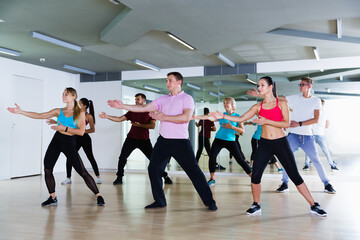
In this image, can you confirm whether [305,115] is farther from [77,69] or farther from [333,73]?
[77,69]

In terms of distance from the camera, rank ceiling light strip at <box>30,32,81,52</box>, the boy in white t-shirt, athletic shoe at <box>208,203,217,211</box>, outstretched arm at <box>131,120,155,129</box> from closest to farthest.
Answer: athletic shoe at <box>208,203,217,211</box> < the boy in white t-shirt < ceiling light strip at <box>30,32,81,52</box> < outstretched arm at <box>131,120,155,129</box>

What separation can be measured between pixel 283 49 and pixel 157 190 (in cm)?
410

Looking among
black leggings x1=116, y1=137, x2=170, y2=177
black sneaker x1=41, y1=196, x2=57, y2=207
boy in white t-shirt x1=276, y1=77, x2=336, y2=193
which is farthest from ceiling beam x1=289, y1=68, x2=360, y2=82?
black sneaker x1=41, y1=196, x2=57, y2=207

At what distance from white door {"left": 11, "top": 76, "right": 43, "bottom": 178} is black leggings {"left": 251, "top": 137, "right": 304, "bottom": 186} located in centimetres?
606

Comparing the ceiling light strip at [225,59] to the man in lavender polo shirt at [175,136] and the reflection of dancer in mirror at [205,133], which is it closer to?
the reflection of dancer in mirror at [205,133]

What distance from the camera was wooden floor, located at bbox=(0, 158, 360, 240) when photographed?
342 centimetres

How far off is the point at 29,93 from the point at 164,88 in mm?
3210

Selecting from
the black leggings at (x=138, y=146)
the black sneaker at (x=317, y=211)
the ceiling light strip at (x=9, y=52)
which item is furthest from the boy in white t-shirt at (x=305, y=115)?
the ceiling light strip at (x=9, y=52)

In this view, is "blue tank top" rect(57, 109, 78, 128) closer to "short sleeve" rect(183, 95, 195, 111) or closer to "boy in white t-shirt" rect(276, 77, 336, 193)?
"short sleeve" rect(183, 95, 195, 111)

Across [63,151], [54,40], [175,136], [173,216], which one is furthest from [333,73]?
[63,151]

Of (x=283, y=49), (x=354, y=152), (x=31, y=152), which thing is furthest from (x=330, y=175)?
(x=31, y=152)

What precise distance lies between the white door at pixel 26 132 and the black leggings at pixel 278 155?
19.9ft

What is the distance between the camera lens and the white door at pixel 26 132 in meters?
8.19

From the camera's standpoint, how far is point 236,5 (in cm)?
453
